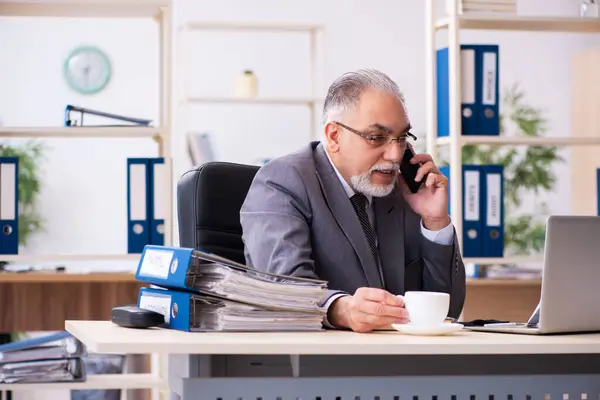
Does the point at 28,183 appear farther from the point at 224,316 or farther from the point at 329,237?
the point at 224,316

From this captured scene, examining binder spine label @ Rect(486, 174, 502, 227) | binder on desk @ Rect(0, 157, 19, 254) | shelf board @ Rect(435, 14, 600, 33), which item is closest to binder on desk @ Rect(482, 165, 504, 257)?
binder spine label @ Rect(486, 174, 502, 227)

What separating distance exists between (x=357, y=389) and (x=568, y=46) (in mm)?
5764

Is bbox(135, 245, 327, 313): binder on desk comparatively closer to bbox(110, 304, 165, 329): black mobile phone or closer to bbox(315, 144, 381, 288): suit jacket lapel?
bbox(110, 304, 165, 329): black mobile phone

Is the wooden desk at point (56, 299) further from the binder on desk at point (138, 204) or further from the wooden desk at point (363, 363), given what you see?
the wooden desk at point (363, 363)

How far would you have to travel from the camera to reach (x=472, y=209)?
354 centimetres

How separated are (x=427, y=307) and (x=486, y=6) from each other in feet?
7.86

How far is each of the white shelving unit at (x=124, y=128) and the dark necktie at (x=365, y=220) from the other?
49.7 inches

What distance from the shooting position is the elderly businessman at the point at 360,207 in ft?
6.61

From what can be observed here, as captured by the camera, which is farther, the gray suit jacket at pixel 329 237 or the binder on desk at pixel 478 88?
the binder on desk at pixel 478 88

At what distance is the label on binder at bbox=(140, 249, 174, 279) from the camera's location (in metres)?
1.46

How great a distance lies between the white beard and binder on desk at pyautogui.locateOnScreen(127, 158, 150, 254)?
135 centimetres

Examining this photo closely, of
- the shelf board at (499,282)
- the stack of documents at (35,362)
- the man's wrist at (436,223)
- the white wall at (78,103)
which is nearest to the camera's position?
the man's wrist at (436,223)

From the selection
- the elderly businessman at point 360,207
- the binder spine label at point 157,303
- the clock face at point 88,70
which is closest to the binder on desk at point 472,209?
the elderly businessman at point 360,207

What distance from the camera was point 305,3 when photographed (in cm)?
640
